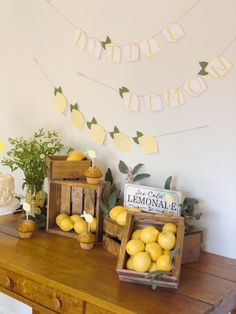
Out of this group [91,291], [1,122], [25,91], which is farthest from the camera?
[1,122]

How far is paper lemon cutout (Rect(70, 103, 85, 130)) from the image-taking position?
200 cm

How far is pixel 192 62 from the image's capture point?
1619 millimetres

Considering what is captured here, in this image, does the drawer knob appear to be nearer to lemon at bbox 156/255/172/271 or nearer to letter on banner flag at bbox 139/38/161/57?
lemon at bbox 156/255/172/271

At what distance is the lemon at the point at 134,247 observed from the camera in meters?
1.36

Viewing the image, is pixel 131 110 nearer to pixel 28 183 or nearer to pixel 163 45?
pixel 163 45

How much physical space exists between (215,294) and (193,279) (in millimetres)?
121

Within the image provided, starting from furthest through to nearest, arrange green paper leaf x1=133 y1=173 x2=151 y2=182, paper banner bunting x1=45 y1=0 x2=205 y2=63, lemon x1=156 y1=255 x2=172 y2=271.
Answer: green paper leaf x1=133 y1=173 x2=151 y2=182 → paper banner bunting x1=45 y1=0 x2=205 y2=63 → lemon x1=156 y1=255 x2=172 y2=271

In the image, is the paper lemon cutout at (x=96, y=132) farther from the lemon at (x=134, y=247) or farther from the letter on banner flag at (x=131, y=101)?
the lemon at (x=134, y=247)

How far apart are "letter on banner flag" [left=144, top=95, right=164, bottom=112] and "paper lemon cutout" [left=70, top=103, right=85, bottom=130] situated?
38 centimetres

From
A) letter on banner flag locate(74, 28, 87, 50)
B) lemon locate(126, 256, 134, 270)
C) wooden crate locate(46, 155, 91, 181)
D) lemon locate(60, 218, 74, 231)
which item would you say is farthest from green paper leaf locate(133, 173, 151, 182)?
letter on banner flag locate(74, 28, 87, 50)

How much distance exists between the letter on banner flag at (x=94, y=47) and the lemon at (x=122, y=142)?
1.26 feet

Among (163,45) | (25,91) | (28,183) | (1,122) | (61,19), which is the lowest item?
(28,183)

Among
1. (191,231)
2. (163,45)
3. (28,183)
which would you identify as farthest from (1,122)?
(191,231)

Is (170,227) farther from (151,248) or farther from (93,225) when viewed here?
(93,225)
